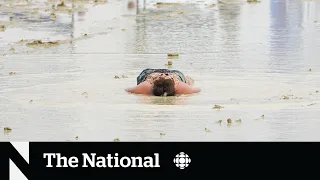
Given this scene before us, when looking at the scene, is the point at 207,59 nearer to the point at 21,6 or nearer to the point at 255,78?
the point at 255,78

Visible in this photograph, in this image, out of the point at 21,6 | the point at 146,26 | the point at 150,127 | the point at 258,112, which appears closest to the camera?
the point at 150,127

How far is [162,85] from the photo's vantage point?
58.1ft

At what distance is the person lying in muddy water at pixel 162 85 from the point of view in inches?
696

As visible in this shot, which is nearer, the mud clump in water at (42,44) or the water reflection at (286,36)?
the water reflection at (286,36)

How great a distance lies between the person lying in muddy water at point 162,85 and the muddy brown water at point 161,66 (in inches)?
8.1

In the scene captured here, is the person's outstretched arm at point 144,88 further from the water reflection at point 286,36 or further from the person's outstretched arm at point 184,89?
the water reflection at point 286,36

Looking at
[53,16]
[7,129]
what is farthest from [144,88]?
[53,16]

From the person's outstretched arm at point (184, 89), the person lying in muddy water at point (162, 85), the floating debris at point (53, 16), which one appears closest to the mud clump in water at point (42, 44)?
the floating debris at point (53, 16)

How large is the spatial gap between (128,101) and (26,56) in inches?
275

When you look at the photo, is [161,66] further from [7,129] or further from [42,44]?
[7,129]

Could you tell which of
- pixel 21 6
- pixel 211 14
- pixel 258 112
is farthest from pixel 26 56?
pixel 21 6

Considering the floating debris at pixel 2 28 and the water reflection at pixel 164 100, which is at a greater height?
the floating debris at pixel 2 28

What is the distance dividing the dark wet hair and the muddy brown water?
0.20 m

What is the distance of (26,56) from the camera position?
23844 millimetres
